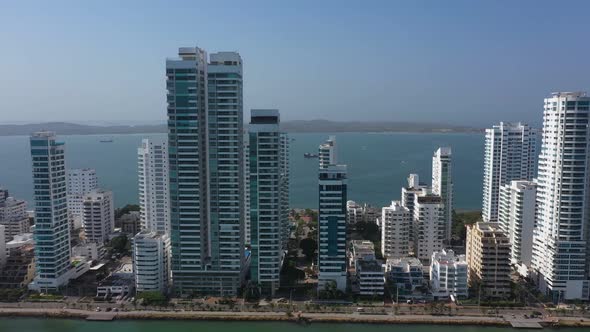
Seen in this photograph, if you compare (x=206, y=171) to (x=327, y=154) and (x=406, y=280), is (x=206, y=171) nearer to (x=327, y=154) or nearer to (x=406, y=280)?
(x=406, y=280)

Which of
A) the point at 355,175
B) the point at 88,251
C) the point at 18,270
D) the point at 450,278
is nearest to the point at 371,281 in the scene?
the point at 450,278

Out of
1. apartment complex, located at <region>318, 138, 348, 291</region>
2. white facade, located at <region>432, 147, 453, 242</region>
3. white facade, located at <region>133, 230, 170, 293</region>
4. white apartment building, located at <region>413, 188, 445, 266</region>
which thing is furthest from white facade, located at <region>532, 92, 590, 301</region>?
white facade, located at <region>133, 230, 170, 293</region>

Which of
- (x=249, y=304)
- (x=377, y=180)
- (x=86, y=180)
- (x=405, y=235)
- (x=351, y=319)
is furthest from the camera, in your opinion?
(x=377, y=180)

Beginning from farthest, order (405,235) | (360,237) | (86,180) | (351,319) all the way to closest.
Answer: (86,180) → (360,237) → (405,235) → (351,319)

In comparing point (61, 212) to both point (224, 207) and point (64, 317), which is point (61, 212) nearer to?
point (64, 317)

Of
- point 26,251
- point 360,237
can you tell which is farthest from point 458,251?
point 26,251
